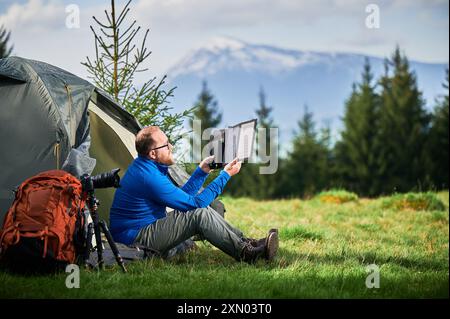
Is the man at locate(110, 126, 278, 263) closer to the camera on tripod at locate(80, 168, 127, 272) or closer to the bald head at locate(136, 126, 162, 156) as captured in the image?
the bald head at locate(136, 126, 162, 156)

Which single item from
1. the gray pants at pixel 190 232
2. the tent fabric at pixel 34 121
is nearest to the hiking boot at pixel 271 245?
the gray pants at pixel 190 232

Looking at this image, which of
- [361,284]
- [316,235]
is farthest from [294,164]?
[361,284]

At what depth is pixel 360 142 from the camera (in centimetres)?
4472

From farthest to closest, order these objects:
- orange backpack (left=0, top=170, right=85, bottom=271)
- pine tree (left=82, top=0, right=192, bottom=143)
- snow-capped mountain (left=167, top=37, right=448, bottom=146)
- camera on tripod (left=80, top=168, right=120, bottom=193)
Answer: snow-capped mountain (left=167, top=37, right=448, bottom=146) < pine tree (left=82, top=0, right=192, bottom=143) < camera on tripod (left=80, top=168, right=120, bottom=193) < orange backpack (left=0, top=170, right=85, bottom=271)

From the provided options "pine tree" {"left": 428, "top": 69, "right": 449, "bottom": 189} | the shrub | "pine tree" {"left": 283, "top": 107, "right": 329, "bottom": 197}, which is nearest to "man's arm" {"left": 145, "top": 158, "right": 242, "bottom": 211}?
the shrub

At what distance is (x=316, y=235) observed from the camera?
7.77 metres

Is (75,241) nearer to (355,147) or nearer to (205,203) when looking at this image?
(205,203)

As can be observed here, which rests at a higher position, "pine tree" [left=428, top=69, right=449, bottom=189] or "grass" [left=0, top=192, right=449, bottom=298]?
"pine tree" [left=428, top=69, right=449, bottom=189]

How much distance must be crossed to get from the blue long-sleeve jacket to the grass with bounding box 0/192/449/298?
0.40 meters

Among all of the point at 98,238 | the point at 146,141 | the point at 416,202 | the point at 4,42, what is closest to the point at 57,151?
the point at 146,141

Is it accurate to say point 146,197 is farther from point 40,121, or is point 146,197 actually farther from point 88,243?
point 40,121

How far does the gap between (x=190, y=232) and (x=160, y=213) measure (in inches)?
16.9

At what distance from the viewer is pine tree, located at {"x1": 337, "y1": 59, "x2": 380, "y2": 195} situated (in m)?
44.0

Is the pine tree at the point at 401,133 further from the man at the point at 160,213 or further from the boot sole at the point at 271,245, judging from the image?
the man at the point at 160,213
